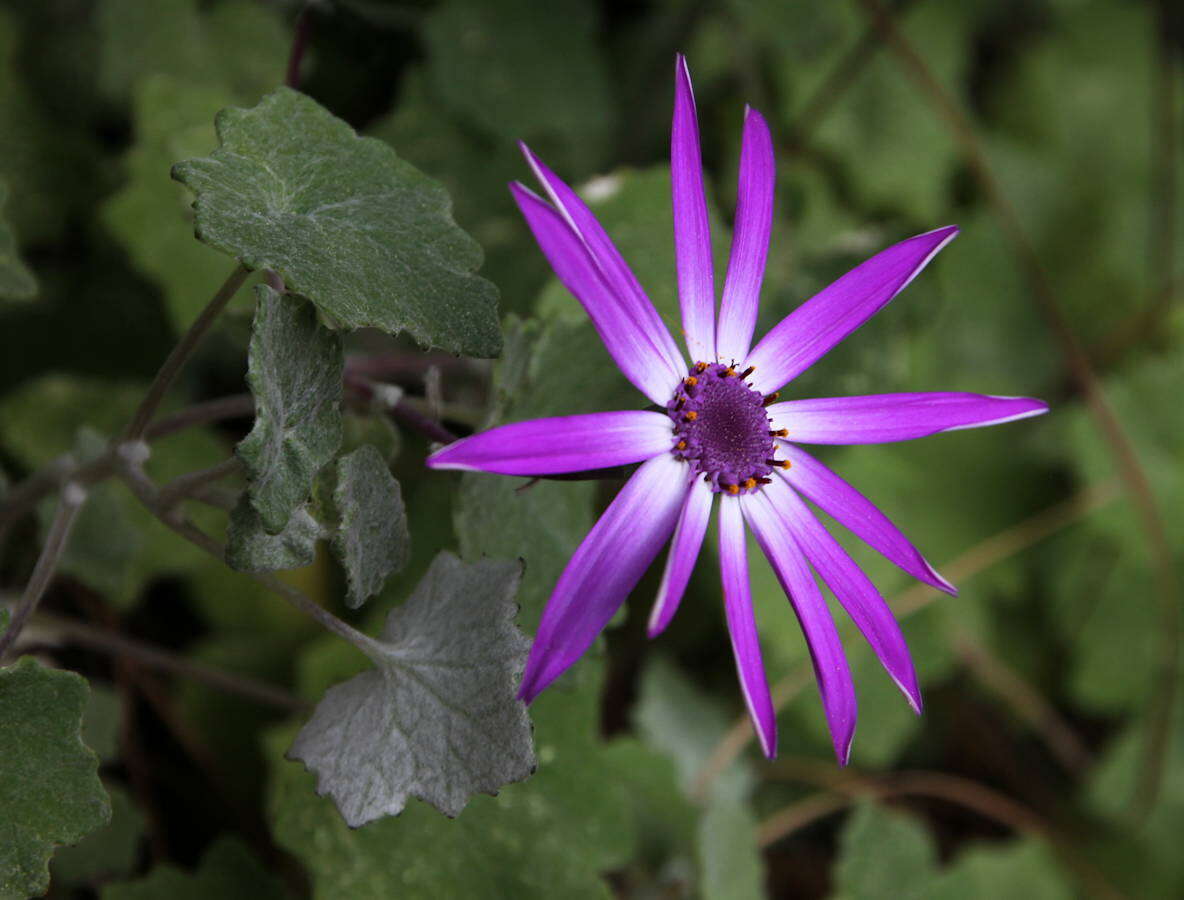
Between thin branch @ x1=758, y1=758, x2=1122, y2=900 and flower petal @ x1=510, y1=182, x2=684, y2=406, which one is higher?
thin branch @ x1=758, y1=758, x2=1122, y2=900

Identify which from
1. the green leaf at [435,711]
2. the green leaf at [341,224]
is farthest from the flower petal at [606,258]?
the green leaf at [435,711]

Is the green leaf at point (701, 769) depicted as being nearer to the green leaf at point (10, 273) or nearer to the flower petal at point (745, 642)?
the flower petal at point (745, 642)

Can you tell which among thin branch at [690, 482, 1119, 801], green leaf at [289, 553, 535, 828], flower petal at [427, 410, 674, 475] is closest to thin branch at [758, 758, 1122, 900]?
thin branch at [690, 482, 1119, 801]

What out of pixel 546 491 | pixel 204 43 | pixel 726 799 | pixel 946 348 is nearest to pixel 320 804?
pixel 546 491

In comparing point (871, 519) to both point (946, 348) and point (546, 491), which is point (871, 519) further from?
point (946, 348)

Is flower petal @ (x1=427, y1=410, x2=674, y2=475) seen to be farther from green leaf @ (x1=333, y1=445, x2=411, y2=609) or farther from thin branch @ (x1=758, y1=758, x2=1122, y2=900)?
thin branch @ (x1=758, y1=758, x2=1122, y2=900)
